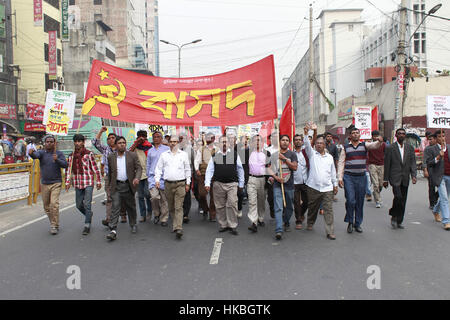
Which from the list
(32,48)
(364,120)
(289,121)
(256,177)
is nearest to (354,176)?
(289,121)

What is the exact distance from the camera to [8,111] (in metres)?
30.2

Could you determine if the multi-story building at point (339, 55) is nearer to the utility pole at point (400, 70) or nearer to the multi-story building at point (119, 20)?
the multi-story building at point (119, 20)

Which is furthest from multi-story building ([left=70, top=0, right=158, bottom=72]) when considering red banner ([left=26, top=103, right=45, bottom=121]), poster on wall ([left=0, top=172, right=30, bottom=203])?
poster on wall ([left=0, top=172, right=30, bottom=203])

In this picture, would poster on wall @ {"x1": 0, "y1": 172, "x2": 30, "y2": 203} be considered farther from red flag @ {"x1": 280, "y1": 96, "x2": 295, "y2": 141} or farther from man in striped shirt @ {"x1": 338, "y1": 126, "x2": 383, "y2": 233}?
man in striped shirt @ {"x1": 338, "y1": 126, "x2": 383, "y2": 233}

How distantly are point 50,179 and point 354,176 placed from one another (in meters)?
5.46

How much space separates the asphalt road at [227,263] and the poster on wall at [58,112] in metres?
2.60

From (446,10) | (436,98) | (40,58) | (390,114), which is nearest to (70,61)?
(40,58)

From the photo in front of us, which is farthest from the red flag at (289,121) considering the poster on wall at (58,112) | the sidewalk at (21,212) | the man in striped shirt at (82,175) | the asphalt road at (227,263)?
the sidewalk at (21,212)

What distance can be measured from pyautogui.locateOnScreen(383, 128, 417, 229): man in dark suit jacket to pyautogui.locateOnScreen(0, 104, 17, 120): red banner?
30.6m

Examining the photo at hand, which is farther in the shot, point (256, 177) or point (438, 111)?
point (438, 111)

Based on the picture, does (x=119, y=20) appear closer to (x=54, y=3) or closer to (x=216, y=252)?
(x=54, y=3)

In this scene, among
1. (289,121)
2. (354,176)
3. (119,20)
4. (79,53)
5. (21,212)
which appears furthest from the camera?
(119,20)

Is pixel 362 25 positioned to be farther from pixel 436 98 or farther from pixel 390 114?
pixel 436 98
